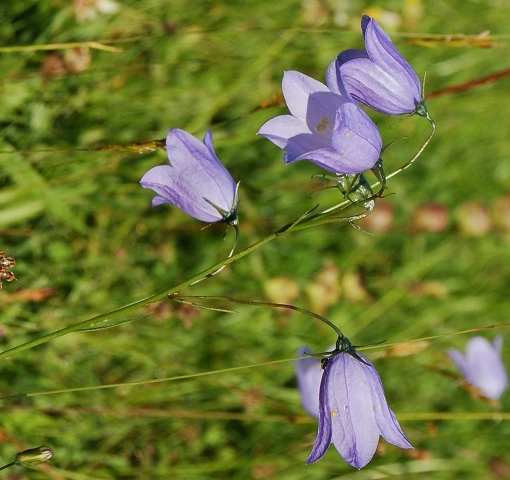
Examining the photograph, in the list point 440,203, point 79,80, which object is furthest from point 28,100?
point 440,203

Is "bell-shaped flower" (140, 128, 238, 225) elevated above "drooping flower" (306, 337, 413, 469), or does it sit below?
above

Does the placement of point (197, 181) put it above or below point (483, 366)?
above

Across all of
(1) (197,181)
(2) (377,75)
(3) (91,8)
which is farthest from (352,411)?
(3) (91,8)

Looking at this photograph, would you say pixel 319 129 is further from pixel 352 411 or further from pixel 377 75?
pixel 352 411

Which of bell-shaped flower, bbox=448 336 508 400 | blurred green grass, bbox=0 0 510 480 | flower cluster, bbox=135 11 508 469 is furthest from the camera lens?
bell-shaped flower, bbox=448 336 508 400

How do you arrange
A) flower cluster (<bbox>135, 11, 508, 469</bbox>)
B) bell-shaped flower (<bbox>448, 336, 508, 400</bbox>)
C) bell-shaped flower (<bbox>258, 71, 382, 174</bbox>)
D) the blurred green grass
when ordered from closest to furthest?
bell-shaped flower (<bbox>258, 71, 382, 174</bbox>) → flower cluster (<bbox>135, 11, 508, 469</bbox>) → the blurred green grass → bell-shaped flower (<bbox>448, 336, 508, 400</bbox>)

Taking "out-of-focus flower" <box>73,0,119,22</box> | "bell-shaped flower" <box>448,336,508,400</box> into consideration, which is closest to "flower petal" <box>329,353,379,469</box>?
"bell-shaped flower" <box>448,336,508,400</box>

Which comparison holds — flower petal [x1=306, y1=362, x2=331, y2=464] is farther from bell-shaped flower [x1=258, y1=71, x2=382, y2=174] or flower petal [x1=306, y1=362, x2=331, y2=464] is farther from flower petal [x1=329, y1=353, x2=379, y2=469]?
A: bell-shaped flower [x1=258, y1=71, x2=382, y2=174]
